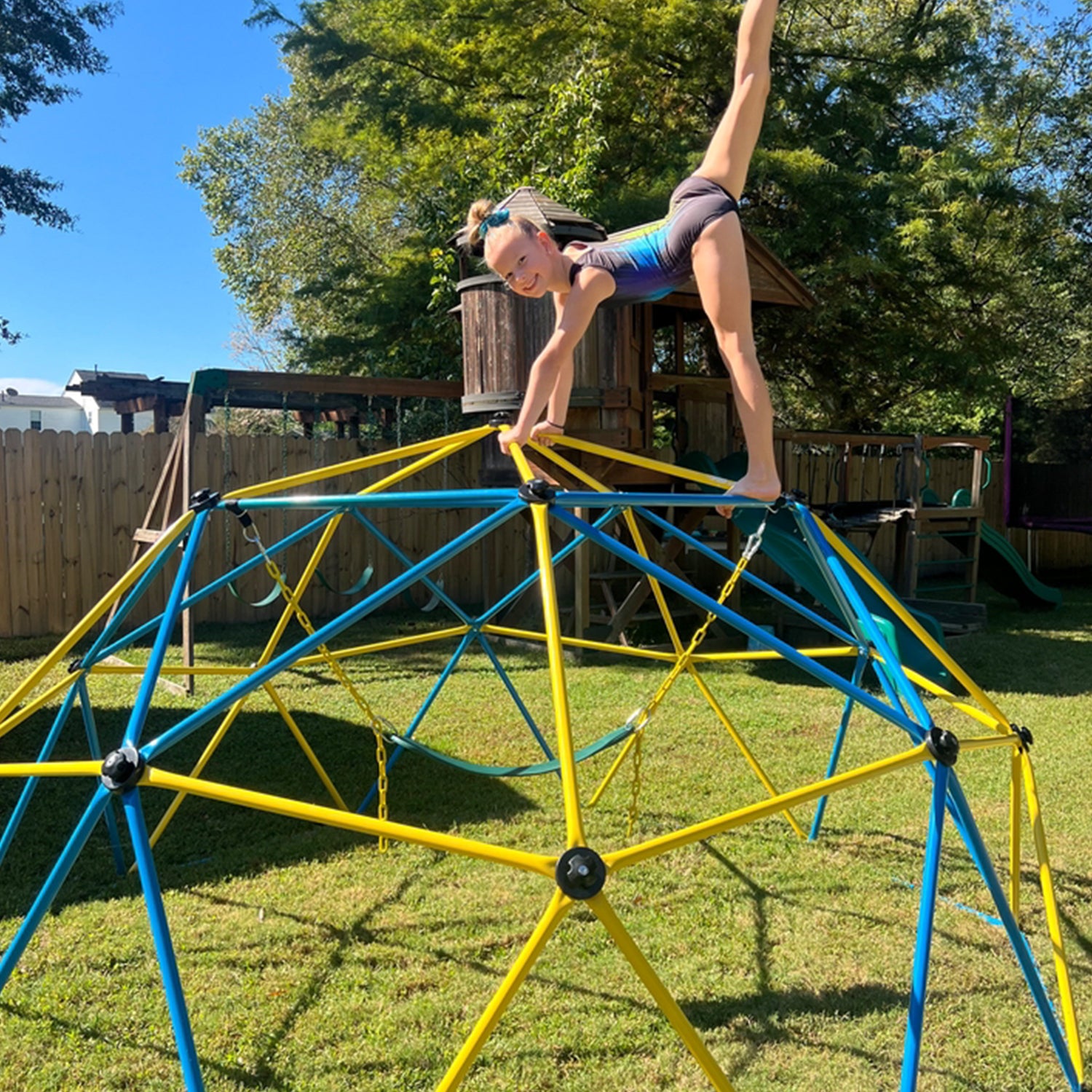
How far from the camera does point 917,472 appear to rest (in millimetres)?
9781

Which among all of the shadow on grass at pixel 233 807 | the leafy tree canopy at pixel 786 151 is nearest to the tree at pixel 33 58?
the leafy tree canopy at pixel 786 151

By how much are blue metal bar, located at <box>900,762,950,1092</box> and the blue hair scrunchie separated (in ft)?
7.29

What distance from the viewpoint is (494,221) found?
325cm

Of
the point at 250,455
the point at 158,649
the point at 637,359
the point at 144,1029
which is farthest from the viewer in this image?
the point at 250,455

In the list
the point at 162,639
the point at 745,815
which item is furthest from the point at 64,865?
the point at 745,815

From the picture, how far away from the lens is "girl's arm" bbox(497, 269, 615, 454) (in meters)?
3.34

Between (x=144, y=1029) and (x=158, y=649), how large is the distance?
4.33 feet

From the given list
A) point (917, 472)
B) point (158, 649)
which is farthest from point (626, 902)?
point (917, 472)

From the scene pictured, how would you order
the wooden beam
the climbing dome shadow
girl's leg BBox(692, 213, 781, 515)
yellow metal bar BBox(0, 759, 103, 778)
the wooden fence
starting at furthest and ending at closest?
the wooden fence → the wooden beam → girl's leg BBox(692, 213, 781, 515) → yellow metal bar BBox(0, 759, 103, 778) → the climbing dome shadow

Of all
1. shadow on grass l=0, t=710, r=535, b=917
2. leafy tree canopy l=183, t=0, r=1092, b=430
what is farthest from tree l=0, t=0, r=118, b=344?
shadow on grass l=0, t=710, r=535, b=917

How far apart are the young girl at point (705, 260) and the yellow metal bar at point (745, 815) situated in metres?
1.01

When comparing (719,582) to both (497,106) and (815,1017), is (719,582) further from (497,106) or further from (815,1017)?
(815,1017)

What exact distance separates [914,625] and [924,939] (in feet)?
3.58

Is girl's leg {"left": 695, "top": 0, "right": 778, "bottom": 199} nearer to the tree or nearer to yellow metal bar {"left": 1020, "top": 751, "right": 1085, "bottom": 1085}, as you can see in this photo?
yellow metal bar {"left": 1020, "top": 751, "right": 1085, "bottom": 1085}
